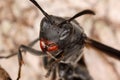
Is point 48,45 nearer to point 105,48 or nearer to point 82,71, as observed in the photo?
point 105,48

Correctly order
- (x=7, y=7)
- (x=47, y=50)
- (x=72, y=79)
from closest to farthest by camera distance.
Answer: (x=47, y=50)
(x=72, y=79)
(x=7, y=7)

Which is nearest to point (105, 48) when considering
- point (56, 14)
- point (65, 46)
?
point (65, 46)

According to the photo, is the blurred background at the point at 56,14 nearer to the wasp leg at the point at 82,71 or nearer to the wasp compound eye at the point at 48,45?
the wasp leg at the point at 82,71

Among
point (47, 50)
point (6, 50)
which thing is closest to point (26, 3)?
point (6, 50)

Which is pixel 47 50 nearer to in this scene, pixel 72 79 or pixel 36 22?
pixel 72 79

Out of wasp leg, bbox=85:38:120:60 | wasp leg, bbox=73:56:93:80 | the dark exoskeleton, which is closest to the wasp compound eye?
the dark exoskeleton

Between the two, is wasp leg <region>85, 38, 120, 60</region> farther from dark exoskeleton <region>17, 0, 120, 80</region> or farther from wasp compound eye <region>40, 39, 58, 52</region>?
wasp compound eye <region>40, 39, 58, 52</region>
